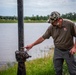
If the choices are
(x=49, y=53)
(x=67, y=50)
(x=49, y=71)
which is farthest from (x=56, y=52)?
(x=49, y=53)

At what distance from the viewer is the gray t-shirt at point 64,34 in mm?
7832

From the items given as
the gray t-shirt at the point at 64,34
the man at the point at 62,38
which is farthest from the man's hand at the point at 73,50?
the gray t-shirt at the point at 64,34

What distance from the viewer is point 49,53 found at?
41.2ft

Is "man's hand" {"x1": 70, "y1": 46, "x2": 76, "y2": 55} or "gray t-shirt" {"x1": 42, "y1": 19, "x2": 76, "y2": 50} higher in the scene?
"gray t-shirt" {"x1": 42, "y1": 19, "x2": 76, "y2": 50}

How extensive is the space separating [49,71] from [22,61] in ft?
7.24

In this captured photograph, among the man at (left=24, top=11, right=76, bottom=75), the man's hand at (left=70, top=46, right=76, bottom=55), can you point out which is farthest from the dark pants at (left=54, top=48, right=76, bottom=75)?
the man's hand at (left=70, top=46, right=76, bottom=55)

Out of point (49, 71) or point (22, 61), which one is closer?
point (22, 61)

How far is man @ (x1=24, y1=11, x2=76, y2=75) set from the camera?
7.75 meters

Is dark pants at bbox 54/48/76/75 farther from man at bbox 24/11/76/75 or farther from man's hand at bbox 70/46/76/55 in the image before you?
man's hand at bbox 70/46/76/55

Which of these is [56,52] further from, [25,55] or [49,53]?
[49,53]

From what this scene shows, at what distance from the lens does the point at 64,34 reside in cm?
785

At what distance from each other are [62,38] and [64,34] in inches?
3.7

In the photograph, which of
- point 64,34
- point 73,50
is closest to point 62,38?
point 64,34

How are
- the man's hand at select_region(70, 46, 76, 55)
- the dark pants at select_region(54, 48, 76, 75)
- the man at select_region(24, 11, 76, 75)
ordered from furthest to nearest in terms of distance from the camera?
the dark pants at select_region(54, 48, 76, 75) < the man at select_region(24, 11, 76, 75) < the man's hand at select_region(70, 46, 76, 55)
